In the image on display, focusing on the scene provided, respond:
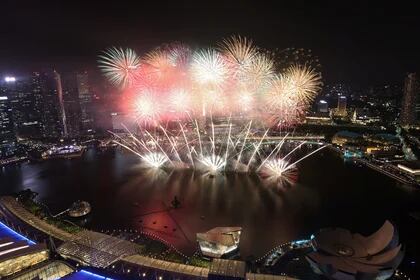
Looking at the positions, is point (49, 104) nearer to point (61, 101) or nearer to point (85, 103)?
point (61, 101)

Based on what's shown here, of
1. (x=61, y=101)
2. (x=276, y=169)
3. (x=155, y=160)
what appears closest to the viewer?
(x=276, y=169)

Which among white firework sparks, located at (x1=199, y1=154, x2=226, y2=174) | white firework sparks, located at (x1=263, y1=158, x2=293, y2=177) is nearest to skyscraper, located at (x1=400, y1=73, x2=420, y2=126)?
white firework sparks, located at (x1=263, y1=158, x2=293, y2=177)

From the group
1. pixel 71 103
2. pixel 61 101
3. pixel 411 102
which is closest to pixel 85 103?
pixel 71 103

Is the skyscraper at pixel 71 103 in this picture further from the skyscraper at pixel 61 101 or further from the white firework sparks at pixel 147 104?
the white firework sparks at pixel 147 104

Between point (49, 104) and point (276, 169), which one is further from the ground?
point (49, 104)

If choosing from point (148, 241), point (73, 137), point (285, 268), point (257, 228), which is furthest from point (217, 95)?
point (73, 137)

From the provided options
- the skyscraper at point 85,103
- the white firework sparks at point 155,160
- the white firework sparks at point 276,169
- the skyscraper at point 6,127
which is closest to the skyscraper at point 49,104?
the skyscraper at point 85,103
